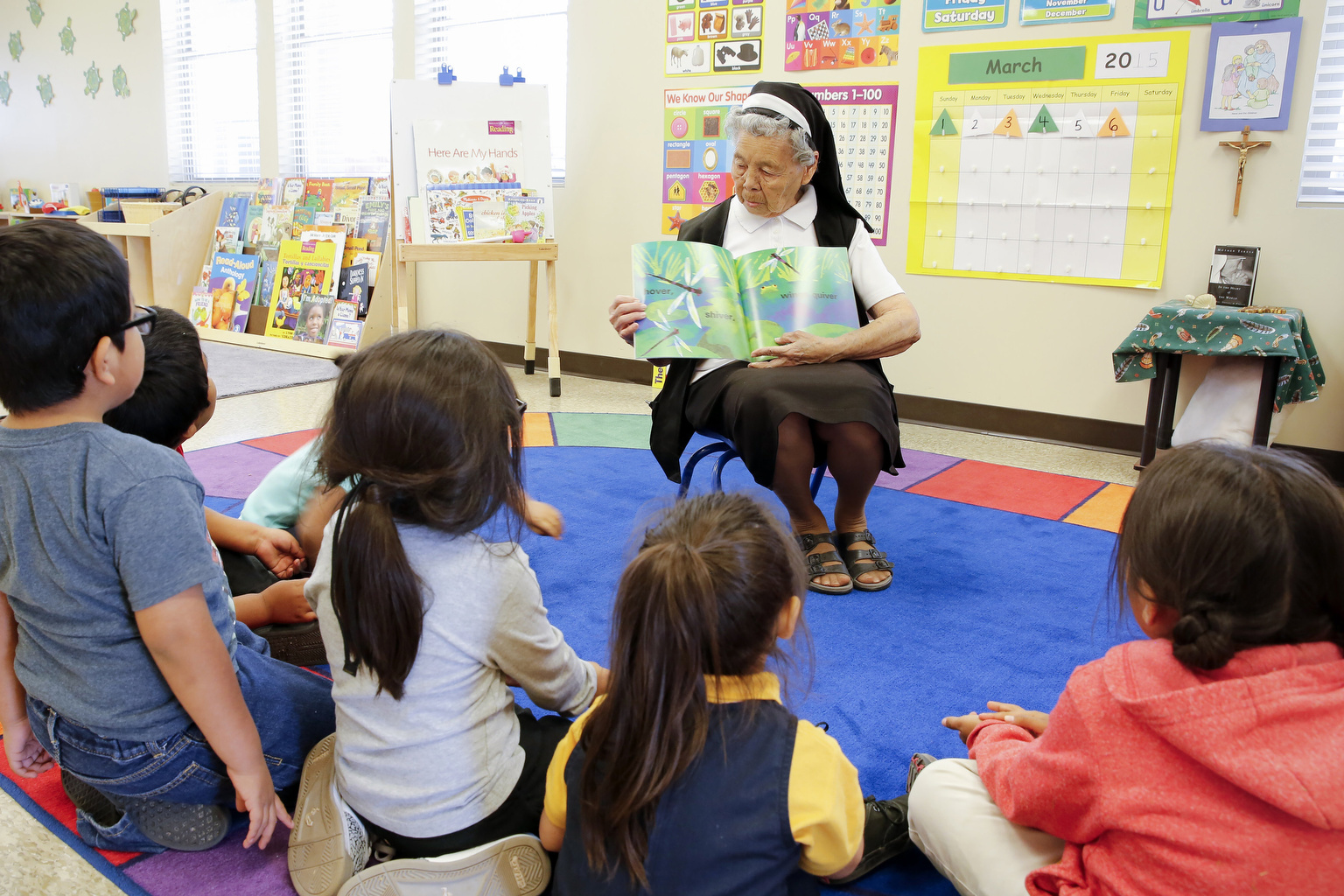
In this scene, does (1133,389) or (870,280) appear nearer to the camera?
(870,280)

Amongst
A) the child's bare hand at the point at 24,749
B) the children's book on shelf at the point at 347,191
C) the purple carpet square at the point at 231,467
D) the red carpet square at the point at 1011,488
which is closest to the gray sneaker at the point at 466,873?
the child's bare hand at the point at 24,749

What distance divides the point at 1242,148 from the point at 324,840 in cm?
317

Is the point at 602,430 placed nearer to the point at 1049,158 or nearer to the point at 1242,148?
the point at 1049,158

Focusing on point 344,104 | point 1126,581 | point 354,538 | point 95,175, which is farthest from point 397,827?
point 95,175

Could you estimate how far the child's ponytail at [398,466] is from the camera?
959 mm

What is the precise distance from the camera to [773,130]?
7.27ft

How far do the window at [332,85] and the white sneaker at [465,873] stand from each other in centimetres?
481

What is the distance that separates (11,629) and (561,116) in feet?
12.6

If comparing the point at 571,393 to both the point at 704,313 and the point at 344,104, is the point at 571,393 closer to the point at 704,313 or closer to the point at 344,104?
the point at 704,313

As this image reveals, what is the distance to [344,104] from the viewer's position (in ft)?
17.7

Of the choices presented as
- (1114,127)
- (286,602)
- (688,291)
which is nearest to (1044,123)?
(1114,127)

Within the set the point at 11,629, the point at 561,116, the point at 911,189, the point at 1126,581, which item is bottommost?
the point at 11,629

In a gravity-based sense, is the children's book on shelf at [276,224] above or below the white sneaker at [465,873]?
above

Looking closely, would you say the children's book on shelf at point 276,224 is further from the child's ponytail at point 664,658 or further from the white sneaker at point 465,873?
the child's ponytail at point 664,658
